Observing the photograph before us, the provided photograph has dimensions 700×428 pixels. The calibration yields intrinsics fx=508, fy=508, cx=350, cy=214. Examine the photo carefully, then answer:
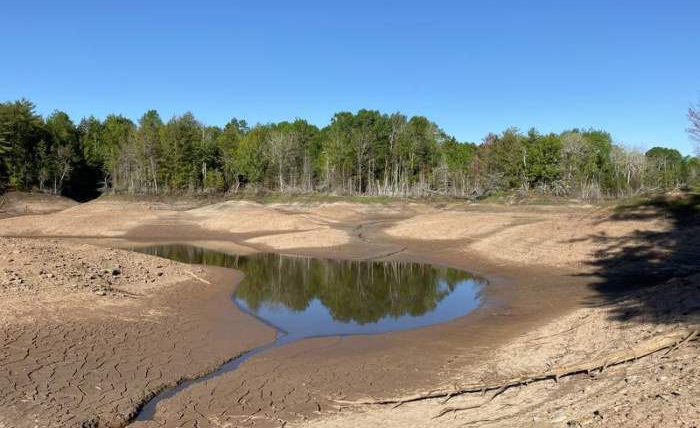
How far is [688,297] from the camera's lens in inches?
464

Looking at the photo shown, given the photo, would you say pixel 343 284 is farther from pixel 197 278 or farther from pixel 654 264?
pixel 654 264

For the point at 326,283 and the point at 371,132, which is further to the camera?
the point at 371,132

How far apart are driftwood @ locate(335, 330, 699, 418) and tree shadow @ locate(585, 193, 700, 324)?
1.53 m

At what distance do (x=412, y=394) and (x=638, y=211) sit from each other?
27.7 metres

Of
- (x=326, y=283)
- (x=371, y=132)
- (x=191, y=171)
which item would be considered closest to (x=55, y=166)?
(x=191, y=171)

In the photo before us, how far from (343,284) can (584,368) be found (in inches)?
650

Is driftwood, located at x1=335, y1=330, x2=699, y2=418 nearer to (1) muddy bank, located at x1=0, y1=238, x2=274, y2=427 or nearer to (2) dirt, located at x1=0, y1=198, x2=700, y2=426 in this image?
(2) dirt, located at x1=0, y1=198, x2=700, y2=426

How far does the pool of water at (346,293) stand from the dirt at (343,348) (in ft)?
3.75

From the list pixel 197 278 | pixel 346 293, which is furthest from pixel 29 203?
pixel 346 293

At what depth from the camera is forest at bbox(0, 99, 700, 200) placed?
9212 cm

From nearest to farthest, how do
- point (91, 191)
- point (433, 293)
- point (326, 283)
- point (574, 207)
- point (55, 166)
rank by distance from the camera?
point (433, 293) < point (326, 283) < point (574, 207) < point (55, 166) < point (91, 191)

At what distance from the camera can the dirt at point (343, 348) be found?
27.0ft

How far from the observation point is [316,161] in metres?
115

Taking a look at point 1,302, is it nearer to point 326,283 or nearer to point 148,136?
point 326,283
